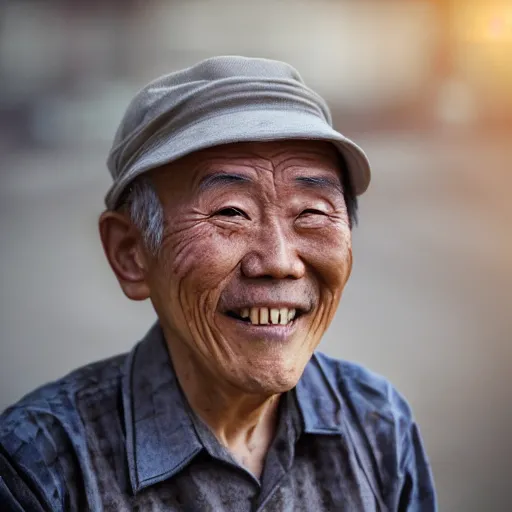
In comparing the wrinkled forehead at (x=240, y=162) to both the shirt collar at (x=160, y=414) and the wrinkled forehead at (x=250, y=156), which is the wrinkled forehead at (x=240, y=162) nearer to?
the wrinkled forehead at (x=250, y=156)

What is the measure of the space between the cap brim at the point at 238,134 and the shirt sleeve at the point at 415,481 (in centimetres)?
82

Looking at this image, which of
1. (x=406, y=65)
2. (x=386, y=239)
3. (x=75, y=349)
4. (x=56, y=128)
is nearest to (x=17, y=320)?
(x=75, y=349)

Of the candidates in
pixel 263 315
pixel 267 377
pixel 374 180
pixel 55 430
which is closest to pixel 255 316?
pixel 263 315

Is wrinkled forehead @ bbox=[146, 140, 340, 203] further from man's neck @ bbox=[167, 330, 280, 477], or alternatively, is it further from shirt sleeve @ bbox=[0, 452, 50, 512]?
shirt sleeve @ bbox=[0, 452, 50, 512]

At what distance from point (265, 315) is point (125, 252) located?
0.43 metres

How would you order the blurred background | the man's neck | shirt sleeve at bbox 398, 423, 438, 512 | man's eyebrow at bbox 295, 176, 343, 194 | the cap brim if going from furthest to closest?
1. the blurred background
2. shirt sleeve at bbox 398, 423, 438, 512
3. the man's neck
4. man's eyebrow at bbox 295, 176, 343, 194
5. the cap brim

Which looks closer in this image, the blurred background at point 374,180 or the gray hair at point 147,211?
the gray hair at point 147,211

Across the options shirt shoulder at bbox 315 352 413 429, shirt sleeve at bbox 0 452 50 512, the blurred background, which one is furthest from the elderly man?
the blurred background

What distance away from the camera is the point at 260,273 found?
1.79 meters

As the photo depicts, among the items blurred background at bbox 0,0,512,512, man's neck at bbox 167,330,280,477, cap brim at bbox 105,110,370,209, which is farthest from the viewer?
blurred background at bbox 0,0,512,512

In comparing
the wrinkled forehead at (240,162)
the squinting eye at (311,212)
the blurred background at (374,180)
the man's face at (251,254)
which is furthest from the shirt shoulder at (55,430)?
the blurred background at (374,180)

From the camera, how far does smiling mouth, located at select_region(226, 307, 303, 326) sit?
1841 mm

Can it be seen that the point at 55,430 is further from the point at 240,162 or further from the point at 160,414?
the point at 240,162

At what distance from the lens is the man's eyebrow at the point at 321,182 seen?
1872 millimetres
